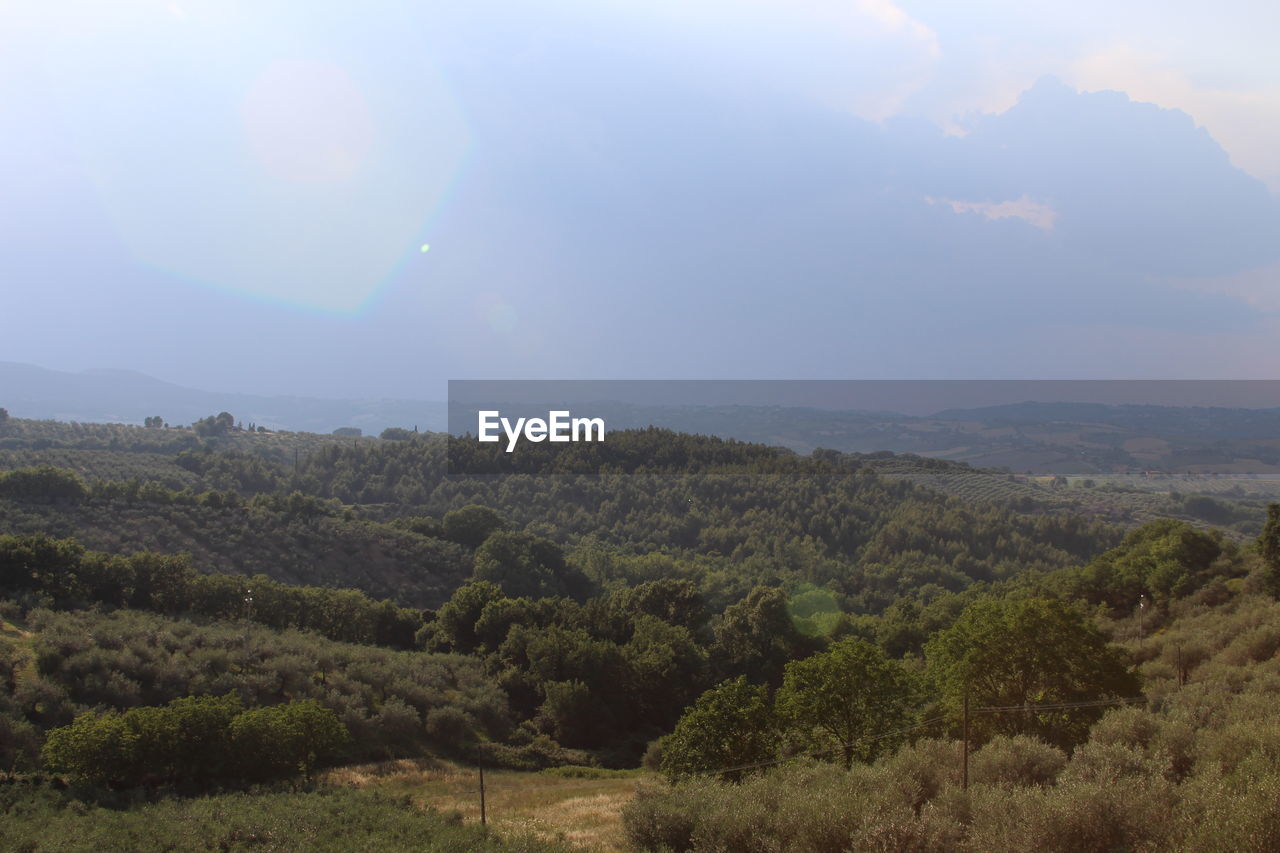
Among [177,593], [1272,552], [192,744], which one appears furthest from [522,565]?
[1272,552]

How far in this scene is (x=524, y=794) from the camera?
66.9 feet

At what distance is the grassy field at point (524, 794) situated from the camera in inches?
596

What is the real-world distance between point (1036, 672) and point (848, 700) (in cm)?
494

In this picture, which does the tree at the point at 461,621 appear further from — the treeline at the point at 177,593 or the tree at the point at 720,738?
the tree at the point at 720,738

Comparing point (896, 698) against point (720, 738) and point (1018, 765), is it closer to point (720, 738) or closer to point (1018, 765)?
point (720, 738)

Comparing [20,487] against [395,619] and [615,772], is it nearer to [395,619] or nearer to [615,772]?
[395,619]

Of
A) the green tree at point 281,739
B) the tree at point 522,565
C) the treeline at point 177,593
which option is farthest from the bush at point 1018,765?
the tree at point 522,565

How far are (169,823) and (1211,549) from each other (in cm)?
4176

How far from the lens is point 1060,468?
92875 millimetres

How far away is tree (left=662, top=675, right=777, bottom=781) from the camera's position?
18.9m

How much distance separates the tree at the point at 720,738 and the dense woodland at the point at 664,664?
66 mm

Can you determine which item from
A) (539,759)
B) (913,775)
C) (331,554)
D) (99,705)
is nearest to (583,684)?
(539,759)

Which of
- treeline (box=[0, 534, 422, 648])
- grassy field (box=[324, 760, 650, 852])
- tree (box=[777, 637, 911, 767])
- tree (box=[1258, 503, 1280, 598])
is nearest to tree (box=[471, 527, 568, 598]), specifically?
treeline (box=[0, 534, 422, 648])

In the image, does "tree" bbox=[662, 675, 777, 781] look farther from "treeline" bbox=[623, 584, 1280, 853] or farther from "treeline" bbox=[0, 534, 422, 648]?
"treeline" bbox=[0, 534, 422, 648]
